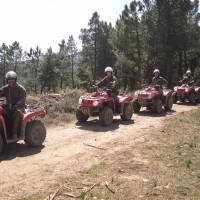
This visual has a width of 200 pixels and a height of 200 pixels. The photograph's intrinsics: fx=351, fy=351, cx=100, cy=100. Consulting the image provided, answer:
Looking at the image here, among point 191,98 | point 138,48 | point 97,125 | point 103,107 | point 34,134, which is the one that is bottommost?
point 97,125

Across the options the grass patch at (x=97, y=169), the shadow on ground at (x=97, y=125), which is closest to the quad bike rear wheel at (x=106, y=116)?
the shadow on ground at (x=97, y=125)

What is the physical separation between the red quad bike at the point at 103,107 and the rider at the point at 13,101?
3.60 meters

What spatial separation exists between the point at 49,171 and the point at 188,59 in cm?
4091

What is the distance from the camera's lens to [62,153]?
28.3ft

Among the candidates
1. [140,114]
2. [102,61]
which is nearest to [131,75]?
[102,61]

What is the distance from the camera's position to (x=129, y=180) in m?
6.67

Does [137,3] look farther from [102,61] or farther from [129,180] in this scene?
[129,180]

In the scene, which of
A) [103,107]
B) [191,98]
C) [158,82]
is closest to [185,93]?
[191,98]

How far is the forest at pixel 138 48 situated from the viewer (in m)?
33.4

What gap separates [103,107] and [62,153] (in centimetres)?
419

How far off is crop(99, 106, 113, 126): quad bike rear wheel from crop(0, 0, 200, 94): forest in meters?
13.5

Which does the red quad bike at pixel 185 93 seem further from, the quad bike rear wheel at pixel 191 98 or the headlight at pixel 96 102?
the headlight at pixel 96 102

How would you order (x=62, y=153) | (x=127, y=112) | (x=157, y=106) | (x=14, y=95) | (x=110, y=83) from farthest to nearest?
(x=157, y=106)
(x=127, y=112)
(x=110, y=83)
(x=14, y=95)
(x=62, y=153)

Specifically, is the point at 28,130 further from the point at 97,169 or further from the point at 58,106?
the point at 58,106
